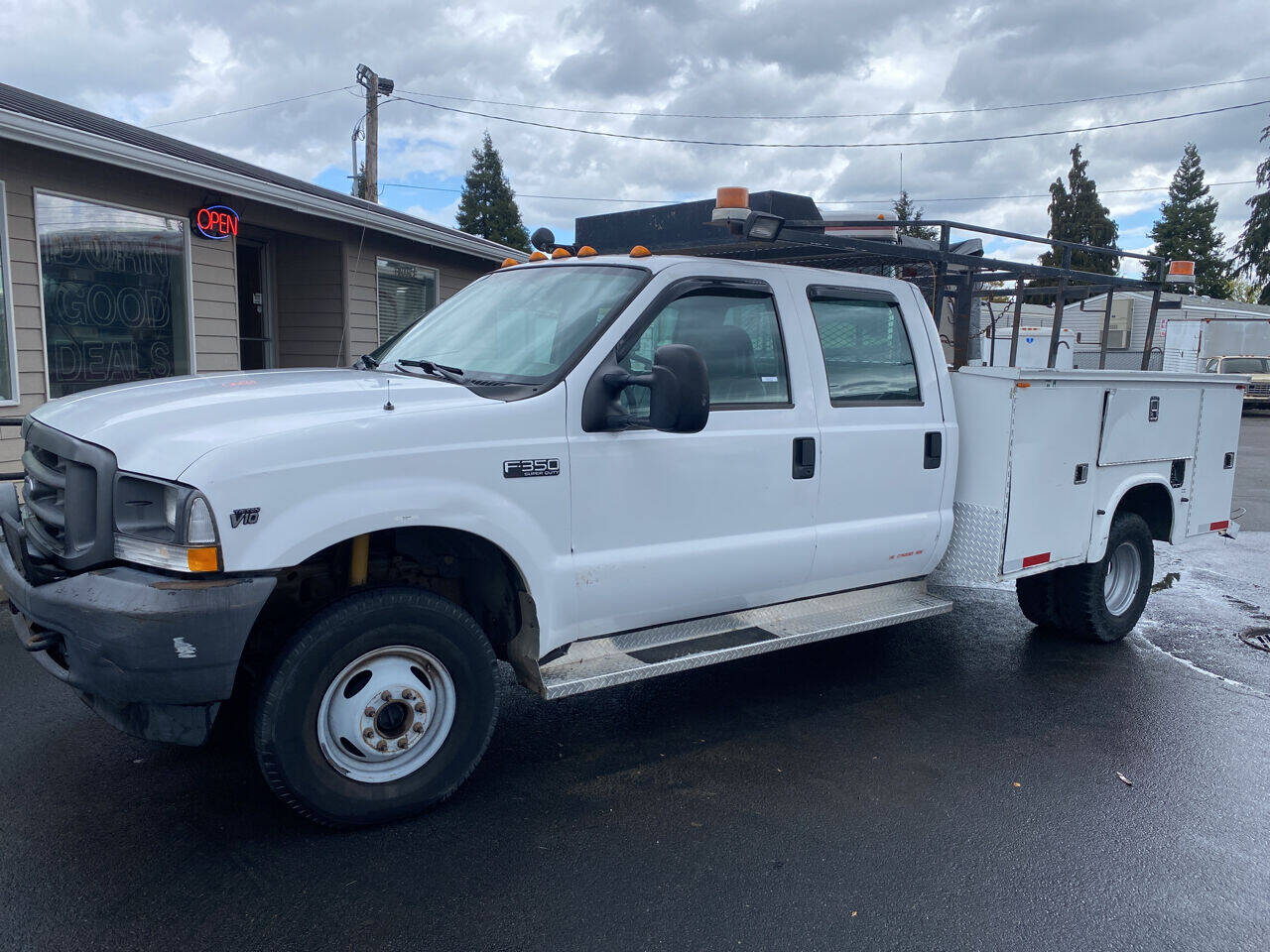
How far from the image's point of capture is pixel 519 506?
3.51 metres

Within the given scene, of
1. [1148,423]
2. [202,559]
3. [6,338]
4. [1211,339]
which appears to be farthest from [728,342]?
[1211,339]

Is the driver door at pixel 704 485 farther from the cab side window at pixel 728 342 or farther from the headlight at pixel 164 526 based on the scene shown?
the headlight at pixel 164 526

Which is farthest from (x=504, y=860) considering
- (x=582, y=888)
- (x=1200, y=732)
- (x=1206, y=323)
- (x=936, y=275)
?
(x=1206, y=323)

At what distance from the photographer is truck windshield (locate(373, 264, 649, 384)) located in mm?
3842

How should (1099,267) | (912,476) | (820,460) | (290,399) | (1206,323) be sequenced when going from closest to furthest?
(290,399) < (820,460) < (912,476) < (1206,323) < (1099,267)

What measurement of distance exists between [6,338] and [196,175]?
211 cm

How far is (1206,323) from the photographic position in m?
28.9

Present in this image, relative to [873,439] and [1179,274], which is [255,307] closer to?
[873,439]

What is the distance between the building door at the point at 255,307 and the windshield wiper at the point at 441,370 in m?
8.51

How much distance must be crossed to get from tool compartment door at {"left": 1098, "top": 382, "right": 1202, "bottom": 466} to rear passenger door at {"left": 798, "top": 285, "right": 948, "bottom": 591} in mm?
1228

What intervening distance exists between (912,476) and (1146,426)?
6.09 ft

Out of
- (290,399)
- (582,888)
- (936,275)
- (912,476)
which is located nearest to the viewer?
(582,888)

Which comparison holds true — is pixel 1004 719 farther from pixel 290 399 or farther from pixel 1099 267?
pixel 1099 267

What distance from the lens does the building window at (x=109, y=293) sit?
26.2 ft
